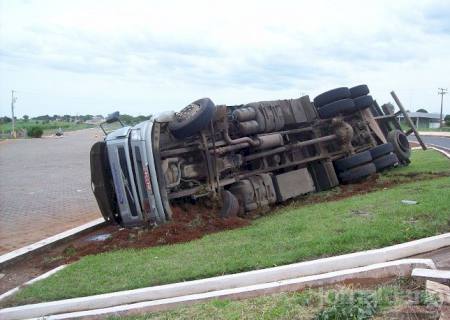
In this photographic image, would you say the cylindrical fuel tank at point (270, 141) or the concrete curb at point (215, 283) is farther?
the cylindrical fuel tank at point (270, 141)

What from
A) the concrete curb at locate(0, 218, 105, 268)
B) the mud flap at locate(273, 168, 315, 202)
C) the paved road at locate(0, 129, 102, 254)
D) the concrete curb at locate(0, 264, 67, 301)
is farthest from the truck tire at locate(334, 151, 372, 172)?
the concrete curb at locate(0, 264, 67, 301)

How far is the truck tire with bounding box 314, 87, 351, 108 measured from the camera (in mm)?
11344

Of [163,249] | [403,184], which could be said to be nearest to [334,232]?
[163,249]

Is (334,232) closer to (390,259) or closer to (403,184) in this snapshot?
(390,259)

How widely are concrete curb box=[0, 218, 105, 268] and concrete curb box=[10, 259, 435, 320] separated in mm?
2884

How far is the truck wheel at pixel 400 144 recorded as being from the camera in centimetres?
1245

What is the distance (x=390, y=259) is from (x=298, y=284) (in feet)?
3.53

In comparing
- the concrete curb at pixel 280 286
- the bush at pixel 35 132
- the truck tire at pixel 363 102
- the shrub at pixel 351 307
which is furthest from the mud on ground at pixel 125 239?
the bush at pixel 35 132

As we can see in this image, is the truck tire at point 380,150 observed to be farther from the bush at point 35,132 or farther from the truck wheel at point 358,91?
the bush at point 35,132

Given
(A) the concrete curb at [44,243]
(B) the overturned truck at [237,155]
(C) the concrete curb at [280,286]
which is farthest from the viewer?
(B) the overturned truck at [237,155]

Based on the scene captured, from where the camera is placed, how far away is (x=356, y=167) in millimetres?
10938

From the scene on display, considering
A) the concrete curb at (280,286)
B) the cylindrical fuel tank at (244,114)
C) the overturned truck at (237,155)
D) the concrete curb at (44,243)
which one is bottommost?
the concrete curb at (280,286)

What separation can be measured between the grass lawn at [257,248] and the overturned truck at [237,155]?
1249mm

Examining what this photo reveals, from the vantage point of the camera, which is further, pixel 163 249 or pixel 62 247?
pixel 62 247
